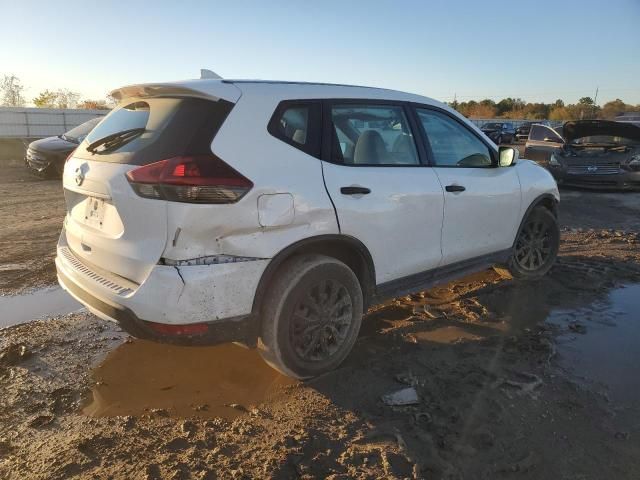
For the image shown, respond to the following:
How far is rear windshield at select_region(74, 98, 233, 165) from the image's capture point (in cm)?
270

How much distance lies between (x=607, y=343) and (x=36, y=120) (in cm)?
2727

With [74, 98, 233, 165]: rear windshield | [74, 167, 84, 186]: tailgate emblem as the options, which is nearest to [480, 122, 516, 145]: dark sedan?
[74, 98, 233, 165]: rear windshield

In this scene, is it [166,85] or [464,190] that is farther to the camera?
[464,190]

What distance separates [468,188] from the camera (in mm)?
4043

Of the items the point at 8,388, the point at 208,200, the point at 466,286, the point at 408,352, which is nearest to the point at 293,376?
the point at 408,352

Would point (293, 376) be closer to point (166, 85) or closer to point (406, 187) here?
point (406, 187)

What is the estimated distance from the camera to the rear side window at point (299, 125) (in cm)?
299

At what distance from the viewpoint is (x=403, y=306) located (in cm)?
458

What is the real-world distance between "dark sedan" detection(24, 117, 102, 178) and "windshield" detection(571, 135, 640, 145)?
11535 mm

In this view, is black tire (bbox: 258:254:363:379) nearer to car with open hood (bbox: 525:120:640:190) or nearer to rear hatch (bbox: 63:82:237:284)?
rear hatch (bbox: 63:82:237:284)

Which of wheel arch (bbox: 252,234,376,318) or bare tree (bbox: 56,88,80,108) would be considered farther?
bare tree (bbox: 56,88,80,108)

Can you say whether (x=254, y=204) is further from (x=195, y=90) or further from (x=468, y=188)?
(x=468, y=188)

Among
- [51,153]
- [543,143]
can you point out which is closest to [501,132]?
[543,143]

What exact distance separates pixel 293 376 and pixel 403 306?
1.69m
